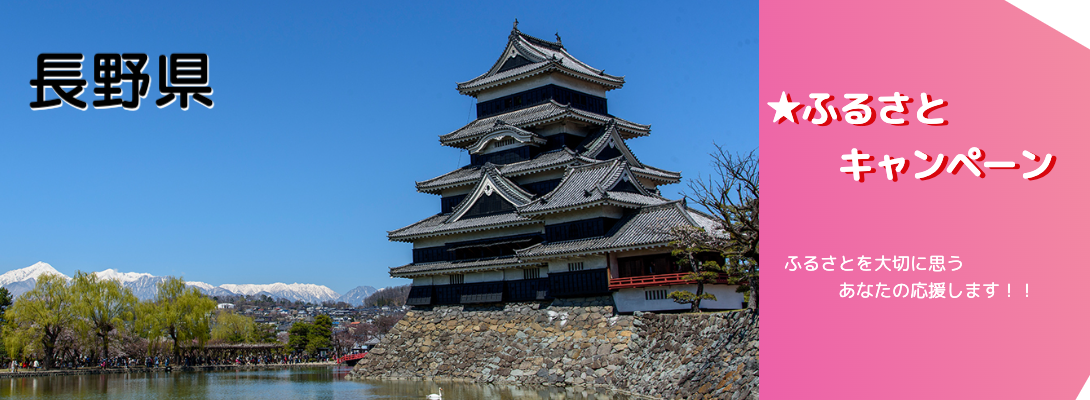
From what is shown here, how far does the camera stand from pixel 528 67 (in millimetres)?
37406

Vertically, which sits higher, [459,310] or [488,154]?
[488,154]

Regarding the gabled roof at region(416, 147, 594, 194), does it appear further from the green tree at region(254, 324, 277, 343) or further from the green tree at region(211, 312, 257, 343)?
the green tree at region(254, 324, 277, 343)

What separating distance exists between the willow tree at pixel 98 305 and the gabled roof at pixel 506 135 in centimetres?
2613

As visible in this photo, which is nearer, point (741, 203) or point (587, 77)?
point (741, 203)

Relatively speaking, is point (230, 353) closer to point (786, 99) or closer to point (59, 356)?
point (59, 356)

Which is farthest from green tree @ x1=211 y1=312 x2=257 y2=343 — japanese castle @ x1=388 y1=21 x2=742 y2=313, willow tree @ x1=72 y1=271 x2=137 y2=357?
japanese castle @ x1=388 y1=21 x2=742 y2=313

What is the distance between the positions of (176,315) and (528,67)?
93.9 ft

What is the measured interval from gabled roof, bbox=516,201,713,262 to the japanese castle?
0.05 meters

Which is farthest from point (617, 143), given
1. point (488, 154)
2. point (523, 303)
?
point (523, 303)

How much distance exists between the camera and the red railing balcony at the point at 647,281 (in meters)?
27.2

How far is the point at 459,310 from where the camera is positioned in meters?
35.0

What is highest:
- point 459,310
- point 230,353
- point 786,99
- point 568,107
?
point 568,107

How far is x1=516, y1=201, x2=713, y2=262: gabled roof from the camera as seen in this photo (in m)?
27.9

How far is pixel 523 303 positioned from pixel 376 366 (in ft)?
24.7
